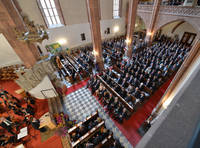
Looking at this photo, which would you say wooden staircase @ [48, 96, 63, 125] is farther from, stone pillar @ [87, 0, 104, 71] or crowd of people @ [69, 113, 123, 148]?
stone pillar @ [87, 0, 104, 71]

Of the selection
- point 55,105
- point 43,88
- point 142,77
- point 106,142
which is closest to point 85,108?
point 55,105

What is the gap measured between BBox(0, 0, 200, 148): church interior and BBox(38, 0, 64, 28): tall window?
0.37 ft

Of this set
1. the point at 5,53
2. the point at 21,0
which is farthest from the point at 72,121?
the point at 21,0

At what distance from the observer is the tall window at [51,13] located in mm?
11830

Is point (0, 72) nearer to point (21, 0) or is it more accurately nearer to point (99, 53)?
point (21, 0)

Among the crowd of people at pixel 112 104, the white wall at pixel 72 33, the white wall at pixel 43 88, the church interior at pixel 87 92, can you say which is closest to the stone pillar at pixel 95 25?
the church interior at pixel 87 92

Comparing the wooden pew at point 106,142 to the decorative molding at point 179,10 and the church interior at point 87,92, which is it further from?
the decorative molding at point 179,10

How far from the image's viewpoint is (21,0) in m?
10.2

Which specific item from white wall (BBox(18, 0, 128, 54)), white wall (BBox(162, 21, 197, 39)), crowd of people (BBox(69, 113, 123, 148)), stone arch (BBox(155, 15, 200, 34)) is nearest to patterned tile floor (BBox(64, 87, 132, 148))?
crowd of people (BBox(69, 113, 123, 148))

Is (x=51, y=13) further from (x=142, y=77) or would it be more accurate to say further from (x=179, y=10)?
(x=179, y=10)

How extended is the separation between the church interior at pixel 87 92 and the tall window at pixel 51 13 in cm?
11

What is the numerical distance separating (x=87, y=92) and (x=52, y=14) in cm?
1178

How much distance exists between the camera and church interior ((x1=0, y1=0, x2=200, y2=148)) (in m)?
0.78

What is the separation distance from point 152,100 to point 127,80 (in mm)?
2375
